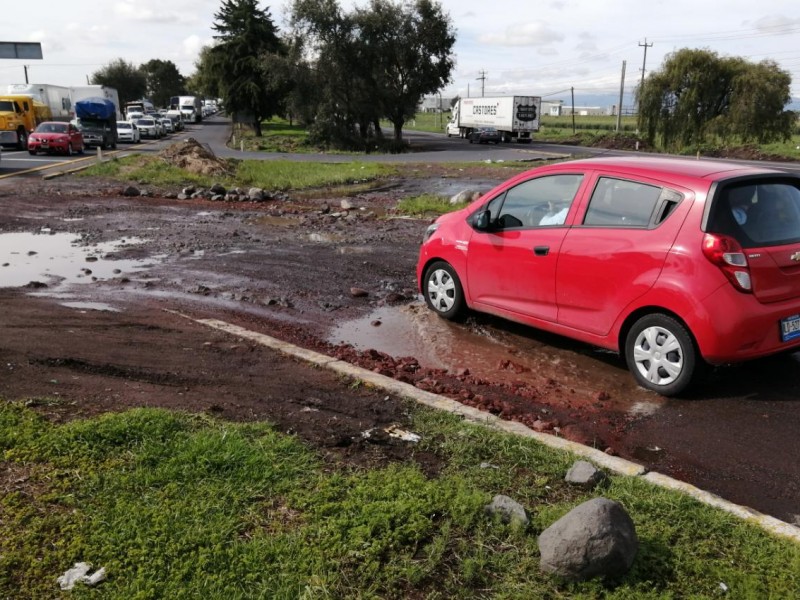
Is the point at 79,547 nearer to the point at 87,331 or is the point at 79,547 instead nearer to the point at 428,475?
the point at 428,475

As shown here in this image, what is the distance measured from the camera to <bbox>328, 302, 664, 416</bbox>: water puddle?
5.86m

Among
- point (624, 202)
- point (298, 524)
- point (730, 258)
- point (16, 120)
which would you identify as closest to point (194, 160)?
point (16, 120)

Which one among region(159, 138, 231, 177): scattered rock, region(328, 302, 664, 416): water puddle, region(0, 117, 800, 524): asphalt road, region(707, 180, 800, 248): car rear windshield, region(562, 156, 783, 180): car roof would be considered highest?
region(562, 156, 783, 180): car roof

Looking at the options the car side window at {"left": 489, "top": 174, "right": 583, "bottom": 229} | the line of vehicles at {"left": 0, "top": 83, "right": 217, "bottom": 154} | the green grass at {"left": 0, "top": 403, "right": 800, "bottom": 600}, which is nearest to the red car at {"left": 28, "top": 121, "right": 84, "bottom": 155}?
the line of vehicles at {"left": 0, "top": 83, "right": 217, "bottom": 154}

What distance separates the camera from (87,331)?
6555 mm

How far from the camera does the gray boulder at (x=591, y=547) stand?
2955mm

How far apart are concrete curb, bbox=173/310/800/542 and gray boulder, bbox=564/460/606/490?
0.22 m

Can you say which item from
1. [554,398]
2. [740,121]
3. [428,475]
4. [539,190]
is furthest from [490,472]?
[740,121]

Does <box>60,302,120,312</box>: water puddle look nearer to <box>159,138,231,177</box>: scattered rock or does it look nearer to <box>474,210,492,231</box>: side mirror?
<box>474,210,492,231</box>: side mirror

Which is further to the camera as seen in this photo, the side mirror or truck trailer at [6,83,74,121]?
truck trailer at [6,83,74,121]

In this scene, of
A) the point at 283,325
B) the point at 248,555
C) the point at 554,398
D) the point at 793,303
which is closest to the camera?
the point at 248,555

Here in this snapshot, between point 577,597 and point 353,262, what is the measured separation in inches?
329

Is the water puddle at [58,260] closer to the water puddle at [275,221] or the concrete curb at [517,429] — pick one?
the water puddle at [275,221]

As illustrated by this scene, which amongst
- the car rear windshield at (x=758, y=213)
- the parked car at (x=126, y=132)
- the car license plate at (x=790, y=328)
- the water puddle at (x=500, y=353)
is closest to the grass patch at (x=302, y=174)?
the water puddle at (x=500, y=353)
